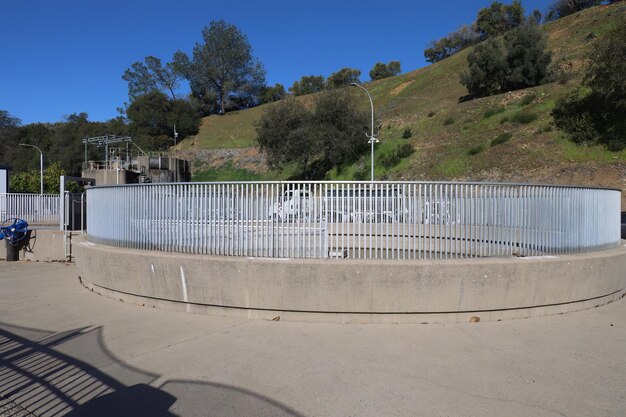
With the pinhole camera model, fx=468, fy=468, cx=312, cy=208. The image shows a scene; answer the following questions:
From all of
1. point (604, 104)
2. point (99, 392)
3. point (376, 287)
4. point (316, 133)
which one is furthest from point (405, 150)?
point (99, 392)

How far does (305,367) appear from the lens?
4707mm

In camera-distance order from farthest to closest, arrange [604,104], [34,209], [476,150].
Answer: [476,150] < [604,104] < [34,209]

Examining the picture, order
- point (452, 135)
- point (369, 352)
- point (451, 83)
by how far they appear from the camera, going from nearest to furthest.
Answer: point (369, 352)
point (452, 135)
point (451, 83)

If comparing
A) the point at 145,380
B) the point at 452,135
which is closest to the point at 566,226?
the point at 145,380

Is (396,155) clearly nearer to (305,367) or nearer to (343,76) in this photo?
(305,367)

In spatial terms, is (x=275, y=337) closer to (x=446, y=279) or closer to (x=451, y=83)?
(x=446, y=279)

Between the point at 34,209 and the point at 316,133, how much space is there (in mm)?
30753

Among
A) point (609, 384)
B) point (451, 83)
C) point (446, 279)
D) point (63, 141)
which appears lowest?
point (609, 384)

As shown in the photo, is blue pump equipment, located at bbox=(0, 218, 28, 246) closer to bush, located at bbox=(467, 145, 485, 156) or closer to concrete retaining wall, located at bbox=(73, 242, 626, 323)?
concrete retaining wall, located at bbox=(73, 242, 626, 323)

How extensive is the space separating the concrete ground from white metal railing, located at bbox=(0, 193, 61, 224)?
510 inches

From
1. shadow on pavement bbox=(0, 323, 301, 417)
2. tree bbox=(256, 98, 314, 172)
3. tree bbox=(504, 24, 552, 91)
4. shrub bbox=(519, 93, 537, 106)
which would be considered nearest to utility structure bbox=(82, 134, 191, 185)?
tree bbox=(256, 98, 314, 172)

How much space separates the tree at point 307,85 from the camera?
119938 millimetres

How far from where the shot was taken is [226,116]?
10638 centimetres

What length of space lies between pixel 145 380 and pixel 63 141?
10072 centimetres
